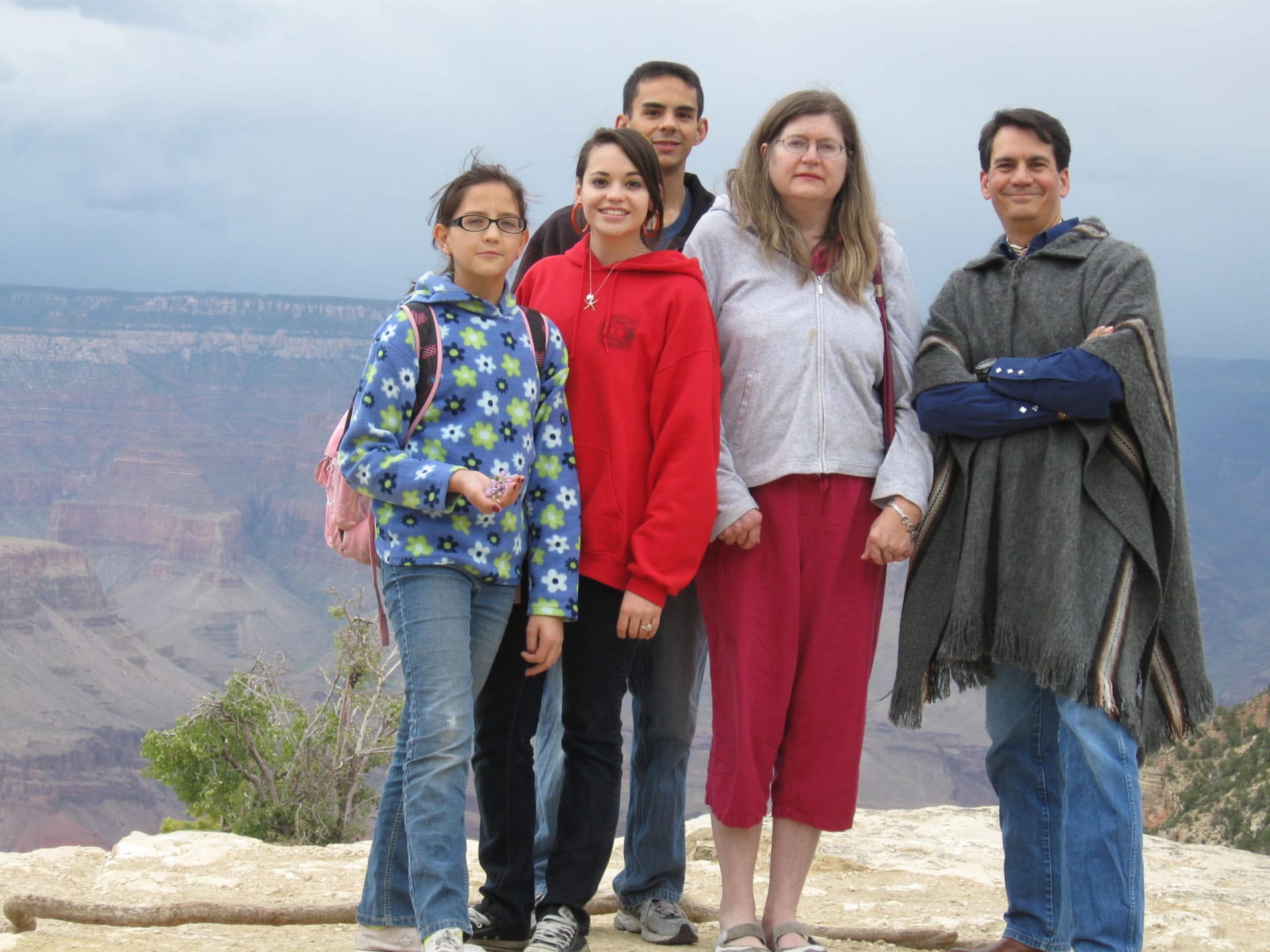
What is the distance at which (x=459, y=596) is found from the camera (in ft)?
10.3

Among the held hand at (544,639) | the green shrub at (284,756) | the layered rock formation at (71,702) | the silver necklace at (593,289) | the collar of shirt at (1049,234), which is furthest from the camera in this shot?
the layered rock formation at (71,702)

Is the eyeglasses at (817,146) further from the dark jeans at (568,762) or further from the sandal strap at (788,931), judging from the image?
the sandal strap at (788,931)

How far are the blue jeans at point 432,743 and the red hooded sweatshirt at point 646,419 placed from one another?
44 centimetres

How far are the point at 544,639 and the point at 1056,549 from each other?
1.43m

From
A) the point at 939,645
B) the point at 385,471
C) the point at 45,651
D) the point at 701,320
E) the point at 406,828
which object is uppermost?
the point at 701,320

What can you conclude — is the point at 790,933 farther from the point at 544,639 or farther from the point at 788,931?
the point at 544,639

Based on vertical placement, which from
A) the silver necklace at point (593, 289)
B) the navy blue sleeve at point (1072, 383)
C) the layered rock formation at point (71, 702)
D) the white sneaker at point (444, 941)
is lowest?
the layered rock formation at point (71, 702)

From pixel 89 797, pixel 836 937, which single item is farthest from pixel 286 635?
pixel 836 937

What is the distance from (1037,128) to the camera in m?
3.69

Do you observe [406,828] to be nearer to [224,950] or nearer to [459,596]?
[459,596]

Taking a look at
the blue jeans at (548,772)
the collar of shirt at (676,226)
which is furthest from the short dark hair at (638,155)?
the blue jeans at (548,772)

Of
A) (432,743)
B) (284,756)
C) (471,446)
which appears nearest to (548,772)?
(432,743)

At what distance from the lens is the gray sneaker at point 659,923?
3869mm

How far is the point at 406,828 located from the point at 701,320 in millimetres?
1551
